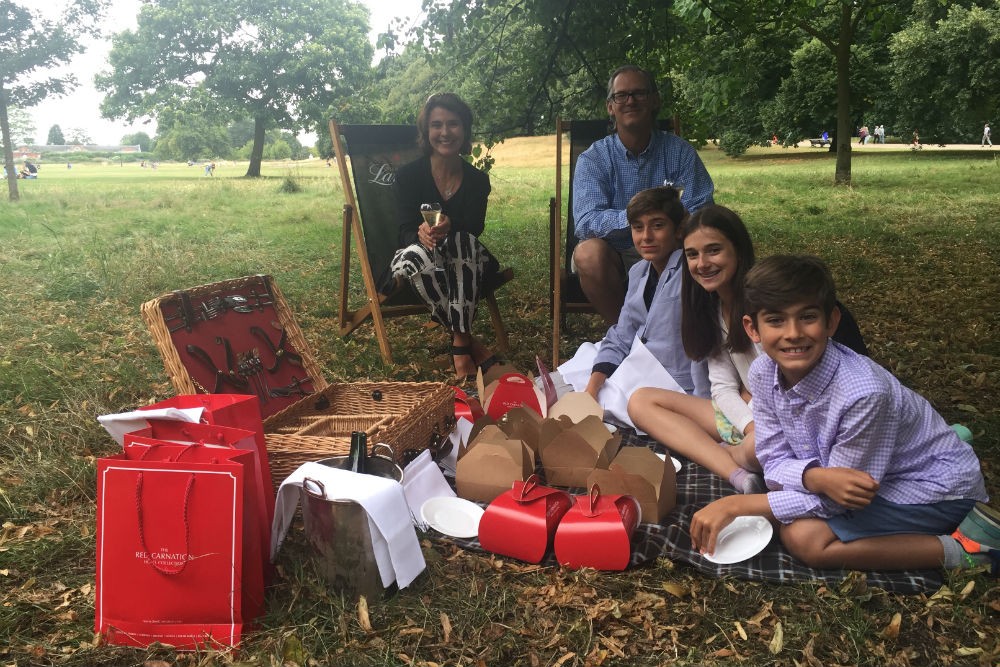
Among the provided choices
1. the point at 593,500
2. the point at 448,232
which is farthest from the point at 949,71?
the point at 593,500

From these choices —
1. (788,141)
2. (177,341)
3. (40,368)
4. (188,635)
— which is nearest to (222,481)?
(188,635)

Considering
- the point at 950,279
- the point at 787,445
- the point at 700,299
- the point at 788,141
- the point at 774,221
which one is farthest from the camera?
the point at 788,141

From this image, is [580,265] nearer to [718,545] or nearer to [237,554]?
[718,545]

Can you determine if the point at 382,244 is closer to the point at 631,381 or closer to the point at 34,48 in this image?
the point at 631,381

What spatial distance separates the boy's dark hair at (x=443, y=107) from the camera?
4.05 metres

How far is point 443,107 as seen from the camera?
13.3ft

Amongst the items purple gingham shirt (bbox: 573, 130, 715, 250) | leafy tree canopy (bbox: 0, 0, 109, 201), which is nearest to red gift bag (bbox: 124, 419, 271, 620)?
purple gingham shirt (bbox: 573, 130, 715, 250)

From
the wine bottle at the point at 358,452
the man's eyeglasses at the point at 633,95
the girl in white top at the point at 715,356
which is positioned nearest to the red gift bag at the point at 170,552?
the wine bottle at the point at 358,452

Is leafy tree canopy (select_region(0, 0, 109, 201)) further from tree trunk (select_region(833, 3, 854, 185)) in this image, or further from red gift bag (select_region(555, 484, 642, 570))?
tree trunk (select_region(833, 3, 854, 185))

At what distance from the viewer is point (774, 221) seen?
9.25 metres

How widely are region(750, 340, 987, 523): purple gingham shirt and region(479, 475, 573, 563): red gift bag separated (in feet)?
2.09

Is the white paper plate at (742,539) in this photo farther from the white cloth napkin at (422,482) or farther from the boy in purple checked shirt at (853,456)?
the white cloth napkin at (422,482)

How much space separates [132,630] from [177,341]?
1.21m

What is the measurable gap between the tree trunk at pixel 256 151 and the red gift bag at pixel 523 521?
46.4 feet
